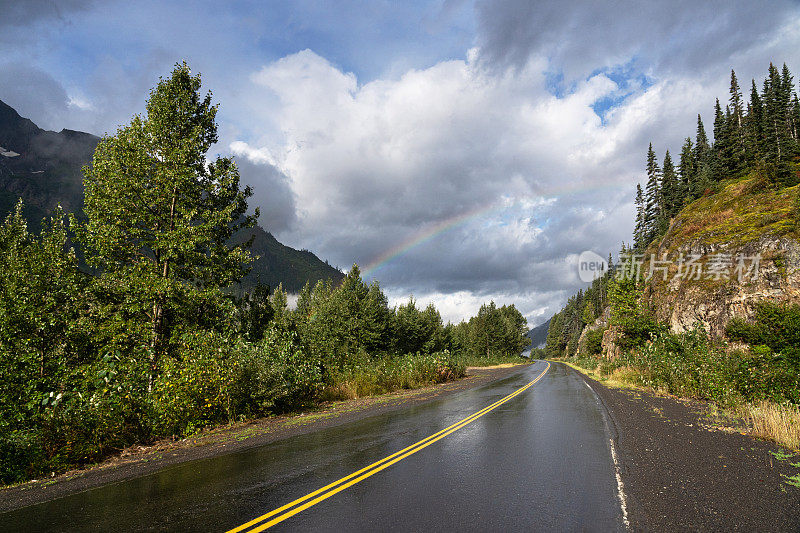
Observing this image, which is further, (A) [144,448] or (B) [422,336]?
(B) [422,336]

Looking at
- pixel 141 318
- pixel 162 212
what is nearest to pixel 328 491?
pixel 141 318

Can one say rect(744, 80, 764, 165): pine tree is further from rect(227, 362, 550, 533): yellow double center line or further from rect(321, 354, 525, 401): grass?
rect(227, 362, 550, 533): yellow double center line

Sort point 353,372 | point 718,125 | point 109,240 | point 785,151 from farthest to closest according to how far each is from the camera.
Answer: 1. point 718,125
2. point 785,151
3. point 353,372
4. point 109,240

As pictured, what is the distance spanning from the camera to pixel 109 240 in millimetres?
12461

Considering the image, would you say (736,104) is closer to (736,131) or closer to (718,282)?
(736,131)

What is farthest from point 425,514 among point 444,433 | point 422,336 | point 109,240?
point 422,336

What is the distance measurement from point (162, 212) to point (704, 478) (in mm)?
16768

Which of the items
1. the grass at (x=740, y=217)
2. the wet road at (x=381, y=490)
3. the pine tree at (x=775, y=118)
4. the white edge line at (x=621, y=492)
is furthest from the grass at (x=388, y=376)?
the pine tree at (x=775, y=118)

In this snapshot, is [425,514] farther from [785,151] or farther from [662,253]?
[785,151]

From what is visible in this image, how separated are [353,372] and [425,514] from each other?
16.1 m

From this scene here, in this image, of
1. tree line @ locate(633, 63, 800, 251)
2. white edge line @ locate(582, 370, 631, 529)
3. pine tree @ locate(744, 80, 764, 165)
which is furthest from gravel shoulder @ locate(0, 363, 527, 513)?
pine tree @ locate(744, 80, 764, 165)

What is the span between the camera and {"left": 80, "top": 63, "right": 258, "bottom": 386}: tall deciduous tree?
41.2 ft

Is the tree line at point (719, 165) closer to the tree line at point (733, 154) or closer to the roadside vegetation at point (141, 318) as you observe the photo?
the tree line at point (733, 154)

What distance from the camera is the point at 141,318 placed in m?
13.0
